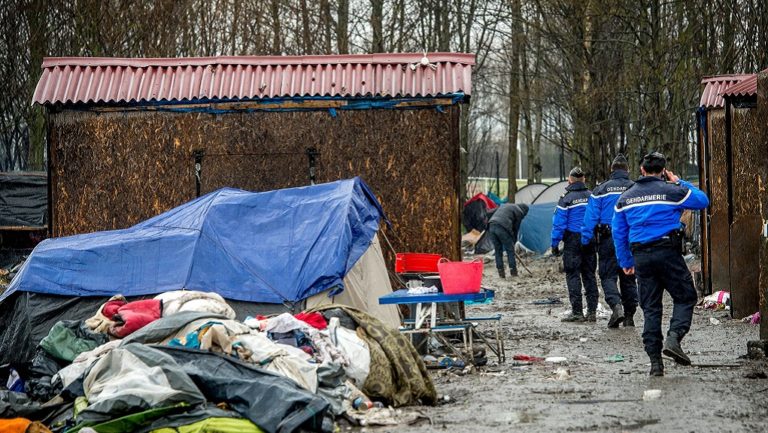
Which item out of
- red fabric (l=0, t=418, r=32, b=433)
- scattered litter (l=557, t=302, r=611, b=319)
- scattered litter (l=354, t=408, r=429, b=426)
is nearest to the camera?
red fabric (l=0, t=418, r=32, b=433)

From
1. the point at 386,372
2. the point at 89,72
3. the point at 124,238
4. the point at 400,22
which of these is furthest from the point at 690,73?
the point at 386,372

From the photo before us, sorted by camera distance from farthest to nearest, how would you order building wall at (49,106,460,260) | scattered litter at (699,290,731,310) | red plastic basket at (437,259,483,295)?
1. scattered litter at (699,290,731,310)
2. building wall at (49,106,460,260)
3. red plastic basket at (437,259,483,295)

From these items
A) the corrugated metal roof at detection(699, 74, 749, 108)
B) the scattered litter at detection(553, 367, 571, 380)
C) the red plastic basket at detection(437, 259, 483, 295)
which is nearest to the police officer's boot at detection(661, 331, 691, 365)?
the scattered litter at detection(553, 367, 571, 380)

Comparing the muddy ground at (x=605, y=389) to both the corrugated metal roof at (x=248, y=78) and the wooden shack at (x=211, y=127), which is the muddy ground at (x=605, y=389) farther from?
the corrugated metal roof at (x=248, y=78)

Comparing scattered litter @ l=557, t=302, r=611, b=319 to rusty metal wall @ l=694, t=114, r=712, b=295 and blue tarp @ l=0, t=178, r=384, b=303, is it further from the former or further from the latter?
blue tarp @ l=0, t=178, r=384, b=303

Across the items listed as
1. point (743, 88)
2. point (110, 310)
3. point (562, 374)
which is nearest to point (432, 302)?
point (562, 374)

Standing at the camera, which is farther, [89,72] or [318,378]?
[89,72]

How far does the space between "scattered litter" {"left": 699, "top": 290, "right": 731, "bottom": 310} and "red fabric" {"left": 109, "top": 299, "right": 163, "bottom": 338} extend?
9.42 metres

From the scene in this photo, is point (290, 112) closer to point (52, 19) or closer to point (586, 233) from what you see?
point (586, 233)

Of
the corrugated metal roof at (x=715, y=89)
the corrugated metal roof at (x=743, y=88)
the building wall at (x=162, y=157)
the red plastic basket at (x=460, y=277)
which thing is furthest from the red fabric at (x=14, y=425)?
the corrugated metal roof at (x=715, y=89)

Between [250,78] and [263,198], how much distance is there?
301 cm

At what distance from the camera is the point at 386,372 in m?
9.12

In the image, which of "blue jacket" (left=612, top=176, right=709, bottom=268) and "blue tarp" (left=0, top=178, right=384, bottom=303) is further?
"blue tarp" (left=0, top=178, right=384, bottom=303)

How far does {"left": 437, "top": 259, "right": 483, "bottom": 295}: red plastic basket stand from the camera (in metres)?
10.8
